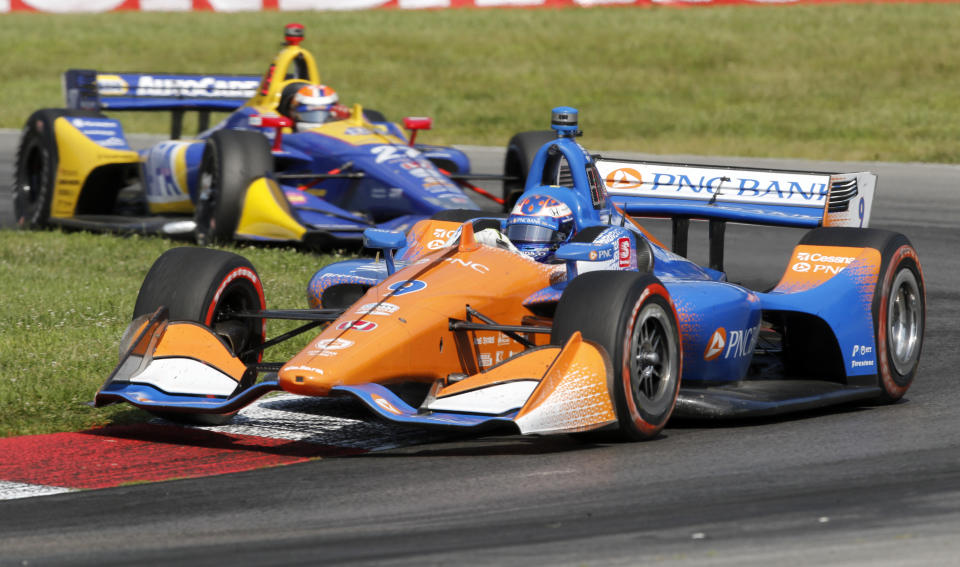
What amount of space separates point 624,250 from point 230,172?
6.46m

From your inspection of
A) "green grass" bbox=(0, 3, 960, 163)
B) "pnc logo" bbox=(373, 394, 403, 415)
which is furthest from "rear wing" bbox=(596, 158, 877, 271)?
"green grass" bbox=(0, 3, 960, 163)

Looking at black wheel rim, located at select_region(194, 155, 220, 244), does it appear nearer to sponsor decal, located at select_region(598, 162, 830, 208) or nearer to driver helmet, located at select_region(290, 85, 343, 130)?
driver helmet, located at select_region(290, 85, 343, 130)

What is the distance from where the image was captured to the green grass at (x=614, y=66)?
24.1 meters

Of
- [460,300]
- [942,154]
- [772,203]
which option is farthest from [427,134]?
[460,300]

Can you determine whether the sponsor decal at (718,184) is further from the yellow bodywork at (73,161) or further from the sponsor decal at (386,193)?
the yellow bodywork at (73,161)

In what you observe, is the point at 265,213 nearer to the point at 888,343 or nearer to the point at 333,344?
the point at 888,343

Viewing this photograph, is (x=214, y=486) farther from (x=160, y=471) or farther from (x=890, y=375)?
(x=890, y=375)

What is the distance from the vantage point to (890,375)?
26.7ft

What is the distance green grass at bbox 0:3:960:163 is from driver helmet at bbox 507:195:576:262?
1392 cm

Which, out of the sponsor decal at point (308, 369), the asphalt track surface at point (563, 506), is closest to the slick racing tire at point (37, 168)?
the asphalt track surface at point (563, 506)

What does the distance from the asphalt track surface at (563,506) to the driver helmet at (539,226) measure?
3.62 feet

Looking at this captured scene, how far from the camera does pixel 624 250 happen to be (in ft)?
25.6

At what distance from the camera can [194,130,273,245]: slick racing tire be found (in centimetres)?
1349

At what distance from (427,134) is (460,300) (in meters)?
17.9
